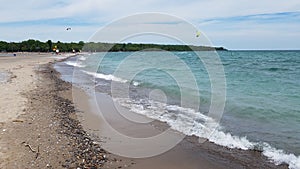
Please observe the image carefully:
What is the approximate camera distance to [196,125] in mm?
10461

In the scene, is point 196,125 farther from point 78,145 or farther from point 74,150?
point 74,150

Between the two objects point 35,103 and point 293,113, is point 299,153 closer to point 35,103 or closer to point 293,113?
point 293,113

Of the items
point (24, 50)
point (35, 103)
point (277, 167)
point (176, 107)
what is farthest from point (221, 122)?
point (24, 50)

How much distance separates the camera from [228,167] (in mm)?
6848

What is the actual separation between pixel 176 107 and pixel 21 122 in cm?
706

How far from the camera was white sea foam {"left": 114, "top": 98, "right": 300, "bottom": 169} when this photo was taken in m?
7.62

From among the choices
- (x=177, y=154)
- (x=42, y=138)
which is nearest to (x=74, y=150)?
(x=42, y=138)

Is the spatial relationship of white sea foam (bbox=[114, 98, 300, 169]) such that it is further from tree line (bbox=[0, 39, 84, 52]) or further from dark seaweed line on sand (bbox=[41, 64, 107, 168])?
tree line (bbox=[0, 39, 84, 52])

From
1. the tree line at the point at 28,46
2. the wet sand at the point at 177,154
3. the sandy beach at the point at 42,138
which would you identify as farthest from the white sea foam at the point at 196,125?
the tree line at the point at 28,46

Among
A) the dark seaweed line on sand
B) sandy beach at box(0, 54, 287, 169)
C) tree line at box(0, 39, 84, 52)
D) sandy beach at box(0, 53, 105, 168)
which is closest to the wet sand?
sandy beach at box(0, 54, 287, 169)

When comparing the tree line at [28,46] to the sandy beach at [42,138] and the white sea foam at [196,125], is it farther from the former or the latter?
the sandy beach at [42,138]

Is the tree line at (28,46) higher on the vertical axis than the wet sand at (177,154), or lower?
higher

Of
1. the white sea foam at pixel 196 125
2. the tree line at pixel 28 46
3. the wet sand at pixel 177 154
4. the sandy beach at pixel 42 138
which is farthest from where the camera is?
the tree line at pixel 28 46

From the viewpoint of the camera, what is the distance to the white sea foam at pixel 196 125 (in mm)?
7618
